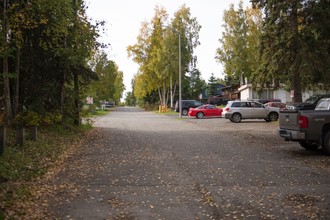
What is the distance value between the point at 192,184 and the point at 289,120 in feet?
19.2

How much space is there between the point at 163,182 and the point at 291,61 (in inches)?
807

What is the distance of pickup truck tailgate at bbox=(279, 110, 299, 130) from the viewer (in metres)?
12.8

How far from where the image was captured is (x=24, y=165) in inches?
400

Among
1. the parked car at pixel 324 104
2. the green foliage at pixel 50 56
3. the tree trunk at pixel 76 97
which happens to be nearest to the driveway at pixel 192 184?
the parked car at pixel 324 104

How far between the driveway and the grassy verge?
49 cm

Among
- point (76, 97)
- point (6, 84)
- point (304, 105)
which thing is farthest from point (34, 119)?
point (304, 105)

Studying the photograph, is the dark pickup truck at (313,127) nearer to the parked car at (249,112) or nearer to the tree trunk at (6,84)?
the tree trunk at (6,84)

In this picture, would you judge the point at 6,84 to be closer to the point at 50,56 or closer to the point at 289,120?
the point at 50,56

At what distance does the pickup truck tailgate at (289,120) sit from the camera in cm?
1275

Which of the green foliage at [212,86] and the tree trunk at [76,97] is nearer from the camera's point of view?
the tree trunk at [76,97]

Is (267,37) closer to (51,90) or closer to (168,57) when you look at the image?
(51,90)

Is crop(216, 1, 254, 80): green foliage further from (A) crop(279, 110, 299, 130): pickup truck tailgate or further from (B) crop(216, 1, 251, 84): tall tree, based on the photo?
(A) crop(279, 110, 299, 130): pickup truck tailgate

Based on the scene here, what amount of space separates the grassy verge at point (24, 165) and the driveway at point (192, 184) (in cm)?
49

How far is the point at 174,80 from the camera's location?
63.1 meters
